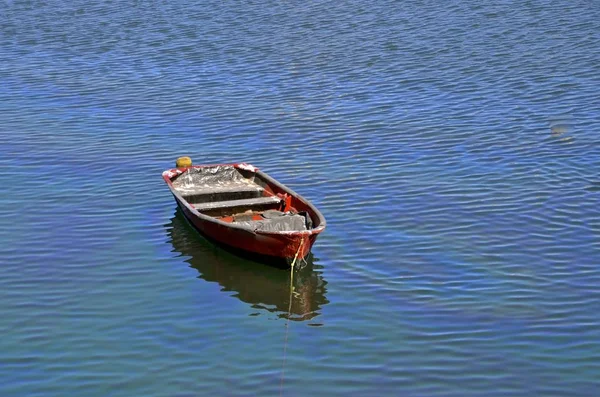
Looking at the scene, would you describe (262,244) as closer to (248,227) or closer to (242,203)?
(248,227)

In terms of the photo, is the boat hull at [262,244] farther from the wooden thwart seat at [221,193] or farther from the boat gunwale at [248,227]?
the wooden thwart seat at [221,193]

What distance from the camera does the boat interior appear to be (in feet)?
70.9

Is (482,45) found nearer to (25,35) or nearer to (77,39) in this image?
(77,39)

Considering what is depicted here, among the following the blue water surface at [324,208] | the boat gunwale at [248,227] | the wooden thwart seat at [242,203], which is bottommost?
Answer: the blue water surface at [324,208]

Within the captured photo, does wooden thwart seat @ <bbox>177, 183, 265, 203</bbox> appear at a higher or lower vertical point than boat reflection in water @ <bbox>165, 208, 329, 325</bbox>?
higher

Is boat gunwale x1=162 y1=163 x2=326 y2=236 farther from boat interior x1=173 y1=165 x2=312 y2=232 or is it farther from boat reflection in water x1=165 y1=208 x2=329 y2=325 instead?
boat reflection in water x1=165 y1=208 x2=329 y2=325

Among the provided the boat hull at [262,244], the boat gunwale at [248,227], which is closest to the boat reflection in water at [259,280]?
the boat hull at [262,244]

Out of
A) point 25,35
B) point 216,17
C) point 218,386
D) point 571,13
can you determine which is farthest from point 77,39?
point 218,386

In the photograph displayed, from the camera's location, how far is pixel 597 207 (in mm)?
24047

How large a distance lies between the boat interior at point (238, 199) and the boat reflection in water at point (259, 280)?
2.67 ft

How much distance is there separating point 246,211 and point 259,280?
2.80 meters

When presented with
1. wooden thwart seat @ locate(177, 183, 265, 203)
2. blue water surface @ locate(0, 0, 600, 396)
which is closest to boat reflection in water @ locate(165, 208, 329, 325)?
blue water surface @ locate(0, 0, 600, 396)

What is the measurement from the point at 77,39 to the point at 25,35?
9.54 feet

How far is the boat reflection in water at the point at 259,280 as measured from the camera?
19812 mm
